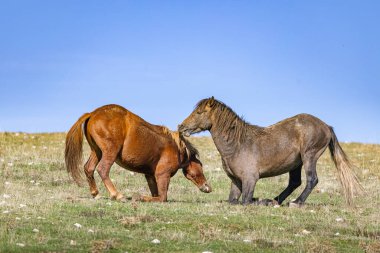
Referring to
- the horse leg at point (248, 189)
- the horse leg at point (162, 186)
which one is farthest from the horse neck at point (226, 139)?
the horse leg at point (162, 186)

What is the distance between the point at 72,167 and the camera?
616 inches

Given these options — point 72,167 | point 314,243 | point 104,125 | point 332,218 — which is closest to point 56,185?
point 72,167

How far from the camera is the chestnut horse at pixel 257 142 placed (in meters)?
15.3

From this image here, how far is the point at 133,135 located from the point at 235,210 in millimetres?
2929

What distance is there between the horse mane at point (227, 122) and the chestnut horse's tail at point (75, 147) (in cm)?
257

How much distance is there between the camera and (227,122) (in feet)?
51.0

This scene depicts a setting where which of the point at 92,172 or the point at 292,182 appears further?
the point at 292,182

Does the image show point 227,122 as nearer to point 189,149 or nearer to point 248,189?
point 189,149

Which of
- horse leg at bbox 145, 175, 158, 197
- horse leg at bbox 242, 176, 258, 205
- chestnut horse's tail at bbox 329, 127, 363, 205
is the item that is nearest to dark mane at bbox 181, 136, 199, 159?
horse leg at bbox 145, 175, 158, 197

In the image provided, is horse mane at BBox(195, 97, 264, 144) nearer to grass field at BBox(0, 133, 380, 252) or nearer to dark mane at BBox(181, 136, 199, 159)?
dark mane at BBox(181, 136, 199, 159)

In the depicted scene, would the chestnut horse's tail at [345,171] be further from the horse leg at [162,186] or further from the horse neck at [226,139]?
the horse leg at [162,186]

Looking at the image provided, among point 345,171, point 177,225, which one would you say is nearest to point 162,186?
point 177,225

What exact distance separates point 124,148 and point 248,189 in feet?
9.18

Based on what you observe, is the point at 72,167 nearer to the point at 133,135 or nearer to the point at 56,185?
the point at 133,135
